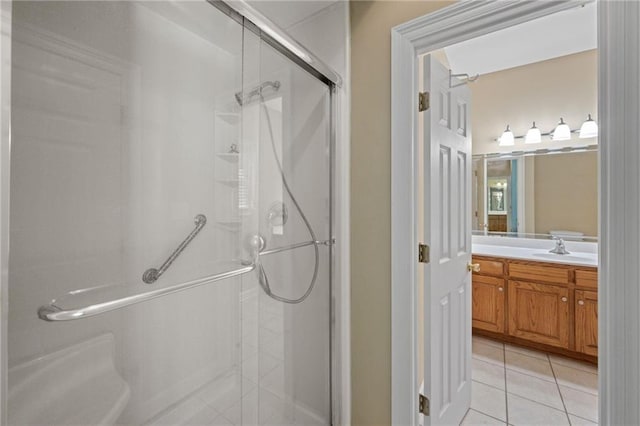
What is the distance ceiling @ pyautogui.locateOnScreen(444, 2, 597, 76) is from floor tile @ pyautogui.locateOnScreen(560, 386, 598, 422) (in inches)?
102

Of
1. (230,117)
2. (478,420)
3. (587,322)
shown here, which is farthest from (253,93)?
(587,322)

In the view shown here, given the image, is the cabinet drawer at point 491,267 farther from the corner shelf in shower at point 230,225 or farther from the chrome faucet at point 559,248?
the corner shelf in shower at point 230,225

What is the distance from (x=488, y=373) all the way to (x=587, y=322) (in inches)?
35.1

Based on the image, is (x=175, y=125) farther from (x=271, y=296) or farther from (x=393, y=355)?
(x=393, y=355)

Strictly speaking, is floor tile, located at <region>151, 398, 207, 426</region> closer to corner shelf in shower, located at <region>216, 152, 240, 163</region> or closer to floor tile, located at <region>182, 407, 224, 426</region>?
floor tile, located at <region>182, 407, 224, 426</region>

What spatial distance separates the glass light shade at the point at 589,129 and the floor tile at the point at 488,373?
7.26 ft

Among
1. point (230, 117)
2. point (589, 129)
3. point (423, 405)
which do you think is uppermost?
point (589, 129)

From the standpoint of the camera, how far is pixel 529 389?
85.4 inches

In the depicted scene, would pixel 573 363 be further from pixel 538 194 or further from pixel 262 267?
pixel 262 267

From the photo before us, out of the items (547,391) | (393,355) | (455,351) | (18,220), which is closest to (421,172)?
(393,355)

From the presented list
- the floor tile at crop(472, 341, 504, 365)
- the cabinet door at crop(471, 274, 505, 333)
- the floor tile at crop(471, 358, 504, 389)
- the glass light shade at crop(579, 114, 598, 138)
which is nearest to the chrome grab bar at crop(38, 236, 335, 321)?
the floor tile at crop(471, 358, 504, 389)

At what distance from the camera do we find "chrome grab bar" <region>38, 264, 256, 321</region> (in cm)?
74

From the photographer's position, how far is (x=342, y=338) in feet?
5.34

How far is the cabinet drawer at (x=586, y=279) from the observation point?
2357mm
